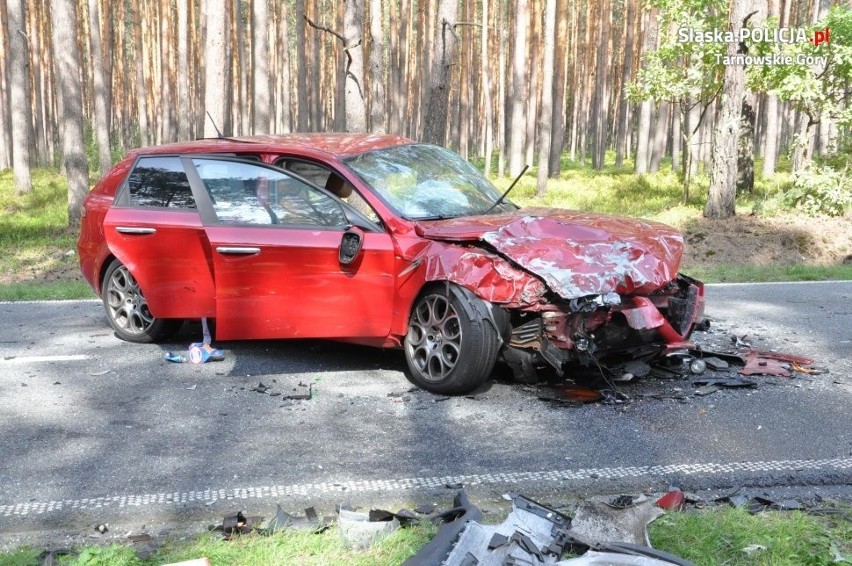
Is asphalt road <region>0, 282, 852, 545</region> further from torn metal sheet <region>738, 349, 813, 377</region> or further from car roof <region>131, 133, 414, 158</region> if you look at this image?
car roof <region>131, 133, 414, 158</region>

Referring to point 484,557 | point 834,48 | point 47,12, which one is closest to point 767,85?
point 834,48

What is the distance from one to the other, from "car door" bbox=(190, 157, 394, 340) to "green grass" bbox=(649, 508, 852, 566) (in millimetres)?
2837

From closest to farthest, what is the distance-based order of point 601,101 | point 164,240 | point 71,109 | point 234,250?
point 234,250, point 164,240, point 71,109, point 601,101

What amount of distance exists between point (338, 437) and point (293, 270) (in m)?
1.57

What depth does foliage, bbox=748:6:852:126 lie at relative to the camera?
53.7ft

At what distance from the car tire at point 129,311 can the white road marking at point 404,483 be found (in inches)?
131

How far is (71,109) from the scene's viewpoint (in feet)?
55.0

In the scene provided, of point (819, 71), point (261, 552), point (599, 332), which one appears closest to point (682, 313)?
point (599, 332)

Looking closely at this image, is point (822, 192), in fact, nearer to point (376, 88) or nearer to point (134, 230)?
point (376, 88)

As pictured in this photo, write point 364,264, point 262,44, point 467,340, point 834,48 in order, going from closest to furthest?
point 467,340, point 364,264, point 834,48, point 262,44

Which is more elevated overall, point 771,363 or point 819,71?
point 819,71

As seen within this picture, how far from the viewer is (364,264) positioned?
5.68 metres

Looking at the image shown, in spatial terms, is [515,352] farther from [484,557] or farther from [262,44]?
[262,44]

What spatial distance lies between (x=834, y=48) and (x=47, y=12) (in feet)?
121
